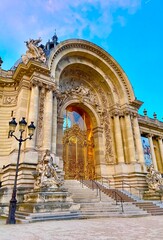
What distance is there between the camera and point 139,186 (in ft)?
46.6

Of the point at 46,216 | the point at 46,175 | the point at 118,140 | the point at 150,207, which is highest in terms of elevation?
the point at 118,140

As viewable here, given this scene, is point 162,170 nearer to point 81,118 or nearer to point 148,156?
point 148,156

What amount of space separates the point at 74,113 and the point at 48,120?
5401 millimetres

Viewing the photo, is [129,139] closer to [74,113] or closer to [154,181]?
[154,181]

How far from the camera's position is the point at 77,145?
633 inches

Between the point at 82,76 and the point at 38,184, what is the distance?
12510 millimetres

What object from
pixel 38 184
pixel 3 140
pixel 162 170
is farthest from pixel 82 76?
pixel 162 170

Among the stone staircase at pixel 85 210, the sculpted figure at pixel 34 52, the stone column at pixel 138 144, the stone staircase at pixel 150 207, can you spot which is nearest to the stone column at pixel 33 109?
the sculpted figure at pixel 34 52

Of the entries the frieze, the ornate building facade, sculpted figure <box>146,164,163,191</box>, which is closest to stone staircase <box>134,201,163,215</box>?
sculpted figure <box>146,164,163,191</box>

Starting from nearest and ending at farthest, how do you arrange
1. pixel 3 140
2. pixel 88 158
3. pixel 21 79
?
1. pixel 3 140
2. pixel 21 79
3. pixel 88 158

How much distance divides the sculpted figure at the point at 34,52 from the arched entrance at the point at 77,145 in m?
5.05

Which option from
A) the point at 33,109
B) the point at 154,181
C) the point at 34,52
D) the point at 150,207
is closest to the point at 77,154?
the point at 33,109

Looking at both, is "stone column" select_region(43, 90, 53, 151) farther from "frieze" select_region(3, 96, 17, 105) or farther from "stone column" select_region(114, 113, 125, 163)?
"stone column" select_region(114, 113, 125, 163)

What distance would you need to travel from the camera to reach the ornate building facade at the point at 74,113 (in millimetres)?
12133
